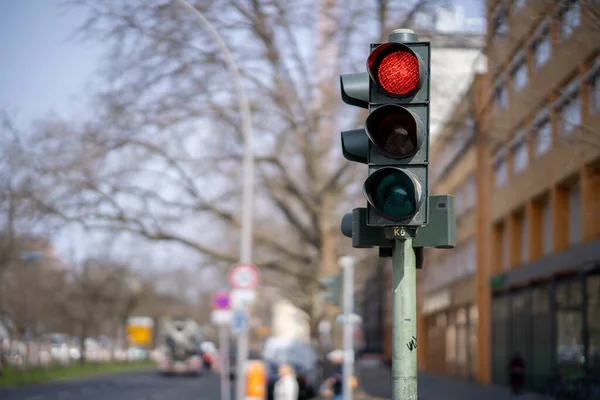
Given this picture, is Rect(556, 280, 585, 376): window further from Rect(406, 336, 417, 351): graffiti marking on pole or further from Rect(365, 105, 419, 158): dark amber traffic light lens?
Rect(365, 105, 419, 158): dark amber traffic light lens

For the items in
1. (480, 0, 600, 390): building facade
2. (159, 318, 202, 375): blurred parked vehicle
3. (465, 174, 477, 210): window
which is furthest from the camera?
(159, 318, 202, 375): blurred parked vehicle

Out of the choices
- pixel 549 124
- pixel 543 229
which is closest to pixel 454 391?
pixel 543 229

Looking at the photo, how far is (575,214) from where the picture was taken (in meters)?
28.1

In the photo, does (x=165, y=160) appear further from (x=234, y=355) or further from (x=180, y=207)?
(x=234, y=355)

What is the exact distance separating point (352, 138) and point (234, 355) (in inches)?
1984

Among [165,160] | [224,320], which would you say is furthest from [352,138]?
[165,160]

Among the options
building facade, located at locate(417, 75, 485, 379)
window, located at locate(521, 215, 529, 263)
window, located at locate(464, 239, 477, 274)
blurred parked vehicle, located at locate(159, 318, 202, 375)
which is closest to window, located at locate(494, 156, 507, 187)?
building facade, located at locate(417, 75, 485, 379)

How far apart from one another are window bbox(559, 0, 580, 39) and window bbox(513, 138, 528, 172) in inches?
722

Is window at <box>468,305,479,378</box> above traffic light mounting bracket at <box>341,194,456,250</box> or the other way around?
the other way around

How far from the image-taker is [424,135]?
18.1 feet

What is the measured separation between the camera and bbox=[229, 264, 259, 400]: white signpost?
19328 mm

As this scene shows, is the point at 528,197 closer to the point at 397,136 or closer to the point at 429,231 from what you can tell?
the point at 429,231

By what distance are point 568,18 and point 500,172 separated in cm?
2582

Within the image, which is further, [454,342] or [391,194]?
[454,342]
